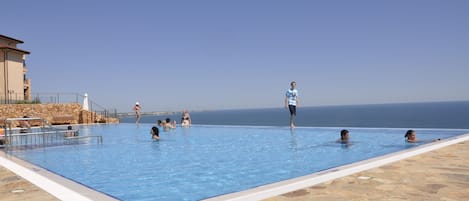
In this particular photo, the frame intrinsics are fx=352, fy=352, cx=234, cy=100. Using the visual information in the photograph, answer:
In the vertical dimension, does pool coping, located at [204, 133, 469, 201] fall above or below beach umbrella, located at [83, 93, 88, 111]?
below

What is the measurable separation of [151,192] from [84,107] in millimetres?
24729

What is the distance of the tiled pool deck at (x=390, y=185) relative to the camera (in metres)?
3.48

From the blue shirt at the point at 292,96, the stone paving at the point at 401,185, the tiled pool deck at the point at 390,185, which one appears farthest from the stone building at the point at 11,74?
the stone paving at the point at 401,185

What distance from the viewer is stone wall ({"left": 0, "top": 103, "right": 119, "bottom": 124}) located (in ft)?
82.3

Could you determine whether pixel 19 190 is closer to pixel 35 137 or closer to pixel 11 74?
pixel 35 137

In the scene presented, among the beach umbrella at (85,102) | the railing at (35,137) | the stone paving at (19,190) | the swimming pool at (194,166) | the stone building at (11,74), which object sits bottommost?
the swimming pool at (194,166)

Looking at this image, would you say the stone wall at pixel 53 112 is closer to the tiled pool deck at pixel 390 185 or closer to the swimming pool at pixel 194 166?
the swimming pool at pixel 194 166

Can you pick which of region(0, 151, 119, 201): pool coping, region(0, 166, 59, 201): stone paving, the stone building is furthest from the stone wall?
region(0, 166, 59, 201): stone paving

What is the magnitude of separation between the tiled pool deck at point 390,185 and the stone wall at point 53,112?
22.6 m

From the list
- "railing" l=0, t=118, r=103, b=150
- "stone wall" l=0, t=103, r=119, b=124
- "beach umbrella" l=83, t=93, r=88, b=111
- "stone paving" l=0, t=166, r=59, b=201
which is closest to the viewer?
"stone paving" l=0, t=166, r=59, b=201

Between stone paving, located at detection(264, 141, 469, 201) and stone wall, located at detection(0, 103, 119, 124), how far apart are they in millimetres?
24423

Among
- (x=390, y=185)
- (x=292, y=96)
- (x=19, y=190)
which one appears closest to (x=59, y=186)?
(x=19, y=190)

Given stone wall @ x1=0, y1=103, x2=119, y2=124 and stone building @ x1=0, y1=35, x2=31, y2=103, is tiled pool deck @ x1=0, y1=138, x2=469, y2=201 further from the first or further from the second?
stone building @ x1=0, y1=35, x2=31, y2=103

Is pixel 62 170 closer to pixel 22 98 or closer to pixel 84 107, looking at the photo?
pixel 84 107
